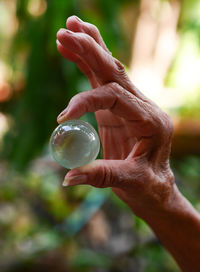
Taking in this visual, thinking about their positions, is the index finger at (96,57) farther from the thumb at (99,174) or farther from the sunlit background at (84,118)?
the sunlit background at (84,118)

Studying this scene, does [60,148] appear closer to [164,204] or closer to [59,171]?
[164,204]

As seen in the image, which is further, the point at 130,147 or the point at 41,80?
the point at 41,80

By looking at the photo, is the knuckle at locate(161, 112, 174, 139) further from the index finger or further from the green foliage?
the green foliage

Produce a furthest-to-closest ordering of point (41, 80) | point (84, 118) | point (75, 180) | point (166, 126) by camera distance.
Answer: point (41, 80)
point (84, 118)
point (166, 126)
point (75, 180)

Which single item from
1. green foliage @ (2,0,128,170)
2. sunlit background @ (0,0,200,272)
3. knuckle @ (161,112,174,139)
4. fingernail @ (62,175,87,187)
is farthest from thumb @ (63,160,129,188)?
green foliage @ (2,0,128,170)

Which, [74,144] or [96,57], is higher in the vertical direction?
[96,57]

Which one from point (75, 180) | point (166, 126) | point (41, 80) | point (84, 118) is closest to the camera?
point (75, 180)

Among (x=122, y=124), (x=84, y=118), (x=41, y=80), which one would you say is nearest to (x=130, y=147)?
(x=122, y=124)

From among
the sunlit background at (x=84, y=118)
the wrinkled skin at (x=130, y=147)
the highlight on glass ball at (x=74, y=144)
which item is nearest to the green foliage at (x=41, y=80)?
the sunlit background at (x=84, y=118)

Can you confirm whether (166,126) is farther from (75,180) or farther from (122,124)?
(75,180)
